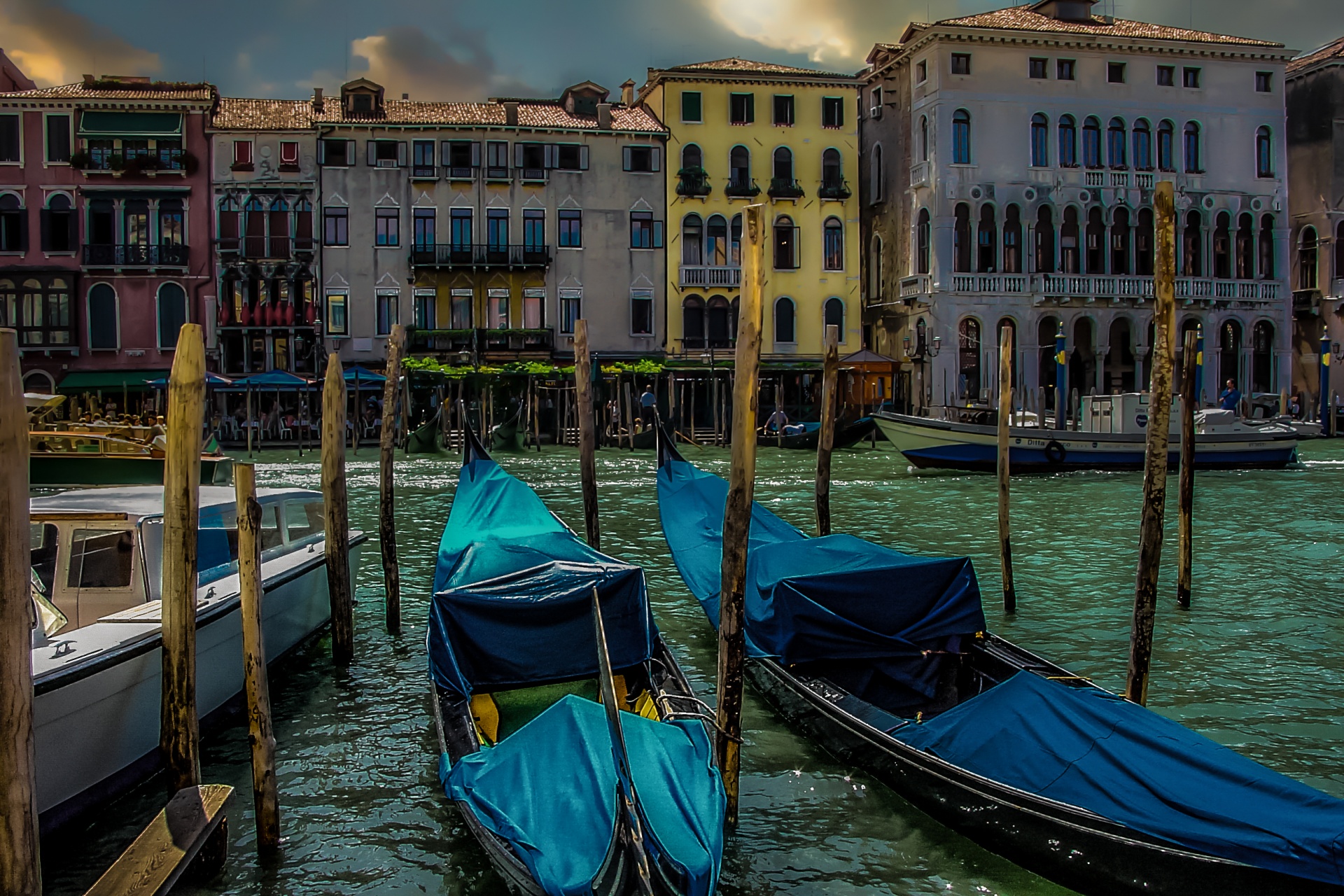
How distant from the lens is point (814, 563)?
6312mm

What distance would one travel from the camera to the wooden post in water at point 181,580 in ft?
13.5

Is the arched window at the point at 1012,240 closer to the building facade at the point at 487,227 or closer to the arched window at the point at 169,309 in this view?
the building facade at the point at 487,227

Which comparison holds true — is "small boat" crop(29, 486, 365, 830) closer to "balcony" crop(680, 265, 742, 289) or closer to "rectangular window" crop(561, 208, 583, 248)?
"rectangular window" crop(561, 208, 583, 248)

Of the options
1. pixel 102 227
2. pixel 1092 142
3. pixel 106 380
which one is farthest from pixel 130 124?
pixel 1092 142

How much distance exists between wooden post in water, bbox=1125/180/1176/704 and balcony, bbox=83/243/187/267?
24.4 meters

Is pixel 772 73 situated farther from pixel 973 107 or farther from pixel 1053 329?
pixel 1053 329

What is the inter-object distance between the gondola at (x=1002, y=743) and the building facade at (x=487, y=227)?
68.1ft

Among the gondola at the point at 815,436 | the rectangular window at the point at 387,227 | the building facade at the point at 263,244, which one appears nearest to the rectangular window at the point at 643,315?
the gondola at the point at 815,436

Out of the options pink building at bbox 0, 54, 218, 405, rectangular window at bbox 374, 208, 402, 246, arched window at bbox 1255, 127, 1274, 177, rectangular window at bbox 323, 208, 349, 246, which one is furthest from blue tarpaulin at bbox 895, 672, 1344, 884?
arched window at bbox 1255, 127, 1274, 177

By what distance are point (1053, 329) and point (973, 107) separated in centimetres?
553

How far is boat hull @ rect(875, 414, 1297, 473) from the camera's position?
711 inches

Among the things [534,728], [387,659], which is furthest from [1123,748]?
[387,659]

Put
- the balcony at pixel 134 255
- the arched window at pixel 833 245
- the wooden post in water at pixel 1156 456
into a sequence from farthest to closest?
the arched window at pixel 833 245 < the balcony at pixel 134 255 < the wooden post in water at pixel 1156 456

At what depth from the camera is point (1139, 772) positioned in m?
3.81
